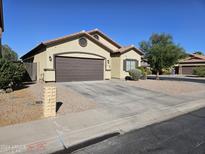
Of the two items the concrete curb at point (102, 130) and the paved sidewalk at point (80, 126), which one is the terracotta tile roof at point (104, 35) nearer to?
the paved sidewalk at point (80, 126)

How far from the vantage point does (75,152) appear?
404cm

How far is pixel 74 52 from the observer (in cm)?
1603

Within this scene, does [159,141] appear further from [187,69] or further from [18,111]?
[187,69]

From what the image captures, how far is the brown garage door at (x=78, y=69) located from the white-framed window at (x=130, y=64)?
3409 millimetres

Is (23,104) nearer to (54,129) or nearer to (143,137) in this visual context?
(54,129)

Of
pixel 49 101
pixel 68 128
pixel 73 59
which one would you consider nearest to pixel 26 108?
pixel 49 101

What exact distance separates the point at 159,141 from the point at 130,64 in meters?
16.8

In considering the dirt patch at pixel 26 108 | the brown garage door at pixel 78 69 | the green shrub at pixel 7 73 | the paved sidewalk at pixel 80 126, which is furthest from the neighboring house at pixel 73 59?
the paved sidewalk at pixel 80 126

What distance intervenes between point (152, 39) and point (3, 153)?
22762mm

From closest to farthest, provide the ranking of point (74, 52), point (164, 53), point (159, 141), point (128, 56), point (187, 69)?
point (159, 141) → point (74, 52) → point (164, 53) → point (128, 56) → point (187, 69)

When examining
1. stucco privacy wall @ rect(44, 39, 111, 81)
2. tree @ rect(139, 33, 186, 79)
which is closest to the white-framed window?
tree @ rect(139, 33, 186, 79)

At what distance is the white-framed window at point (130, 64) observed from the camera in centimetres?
2033

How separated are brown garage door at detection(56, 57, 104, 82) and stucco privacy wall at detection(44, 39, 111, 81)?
0.48 meters

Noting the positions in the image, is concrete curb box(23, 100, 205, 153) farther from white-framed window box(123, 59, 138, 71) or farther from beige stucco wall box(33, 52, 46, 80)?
white-framed window box(123, 59, 138, 71)
